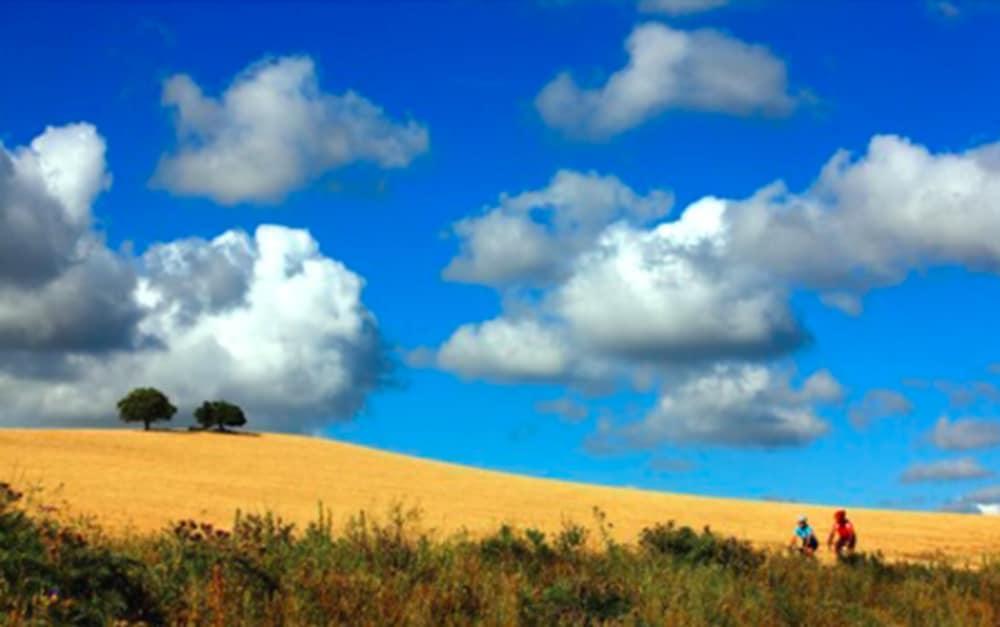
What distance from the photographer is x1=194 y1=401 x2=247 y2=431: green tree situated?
8594cm

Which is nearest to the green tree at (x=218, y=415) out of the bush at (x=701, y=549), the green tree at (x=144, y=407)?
the green tree at (x=144, y=407)

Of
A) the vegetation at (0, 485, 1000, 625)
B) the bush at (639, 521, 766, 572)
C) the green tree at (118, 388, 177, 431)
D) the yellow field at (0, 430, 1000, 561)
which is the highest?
the green tree at (118, 388, 177, 431)

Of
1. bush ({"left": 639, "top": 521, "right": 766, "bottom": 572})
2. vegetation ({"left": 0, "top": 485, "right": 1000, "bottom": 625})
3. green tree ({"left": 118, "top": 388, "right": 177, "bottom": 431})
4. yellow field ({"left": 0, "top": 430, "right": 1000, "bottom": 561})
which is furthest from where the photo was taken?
green tree ({"left": 118, "top": 388, "right": 177, "bottom": 431})

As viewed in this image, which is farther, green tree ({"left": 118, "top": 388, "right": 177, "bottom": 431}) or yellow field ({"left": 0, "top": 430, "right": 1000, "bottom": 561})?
green tree ({"left": 118, "top": 388, "right": 177, "bottom": 431})

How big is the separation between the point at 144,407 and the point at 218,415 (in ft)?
21.0

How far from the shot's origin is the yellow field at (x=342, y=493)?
34656 millimetres

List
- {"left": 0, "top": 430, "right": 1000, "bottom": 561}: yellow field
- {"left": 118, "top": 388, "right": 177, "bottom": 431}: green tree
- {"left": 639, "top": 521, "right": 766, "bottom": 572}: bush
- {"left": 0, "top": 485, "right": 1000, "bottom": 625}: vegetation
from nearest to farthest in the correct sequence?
{"left": 0, "top": 485, "right": 1000, "bottom": 625}: vegetation
{"left": 639, "top": 521, "right": 766, "bottom": 572}: bush
{"left": 0, "top": 430, "right": 1000, "bottom": 561}: yellow field
{"left": 118, "top": 388, "right": 177, "bottom": 431}: green tree

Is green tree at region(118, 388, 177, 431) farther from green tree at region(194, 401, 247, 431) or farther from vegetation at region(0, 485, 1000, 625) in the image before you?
vegetation at region(0, 485, 1000, 625)

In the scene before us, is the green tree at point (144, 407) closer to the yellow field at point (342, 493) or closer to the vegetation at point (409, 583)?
the yellow field at point (342, 493)

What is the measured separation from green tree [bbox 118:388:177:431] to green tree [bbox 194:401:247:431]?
369cm

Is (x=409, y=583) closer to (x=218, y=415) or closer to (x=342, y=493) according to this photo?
(x=342, y=493)

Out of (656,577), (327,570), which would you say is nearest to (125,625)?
(327,570)

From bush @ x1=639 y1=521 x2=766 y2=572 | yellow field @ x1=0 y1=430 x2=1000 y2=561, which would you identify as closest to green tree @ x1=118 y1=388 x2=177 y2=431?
yellow field @ x1=0 y1=430 x2=1000 y2=561

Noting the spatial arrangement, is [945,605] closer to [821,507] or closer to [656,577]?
[656,577]
